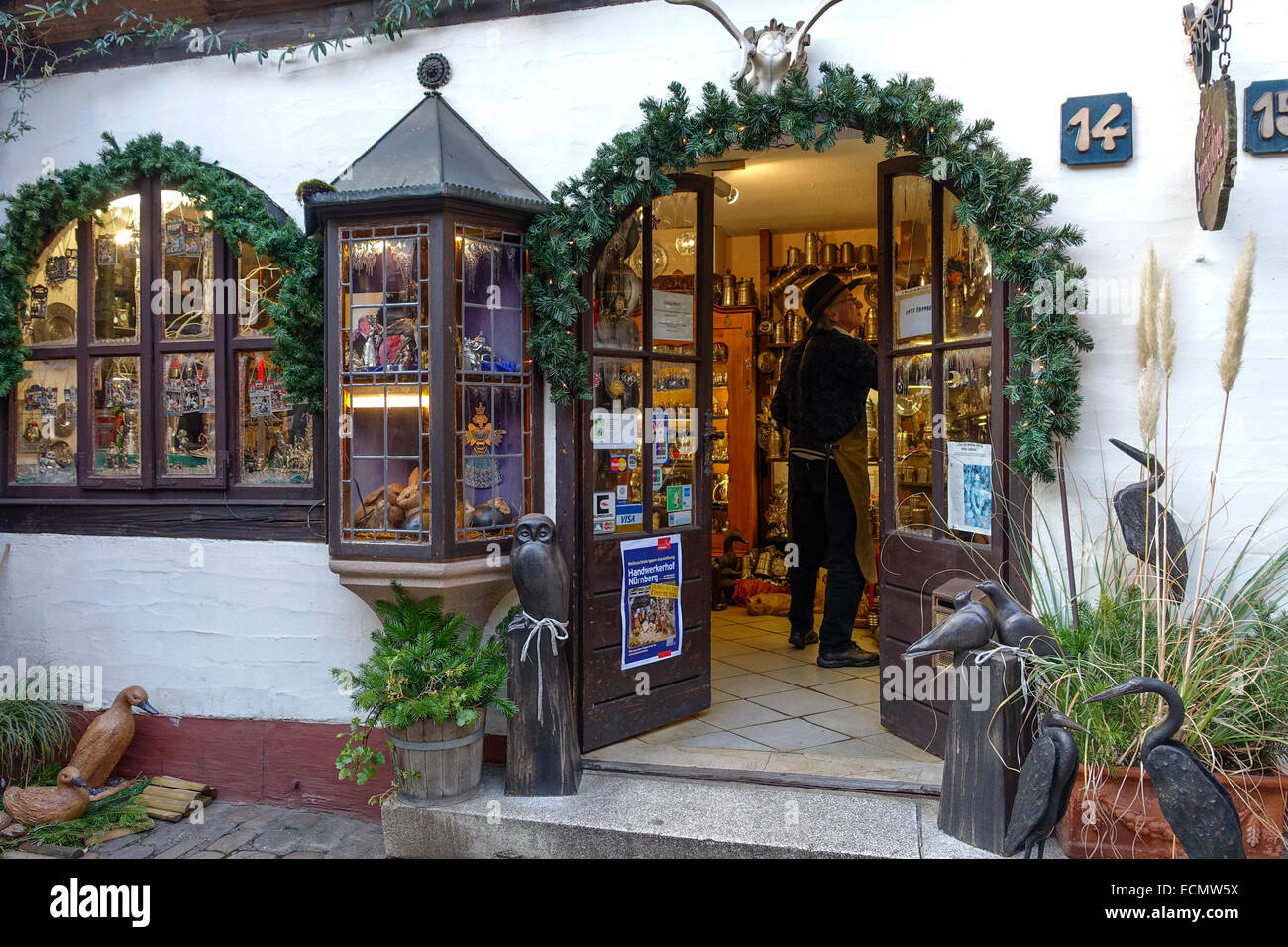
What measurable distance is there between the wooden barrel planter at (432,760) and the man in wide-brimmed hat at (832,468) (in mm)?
Answer: 2664

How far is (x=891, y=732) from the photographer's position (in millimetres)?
4809

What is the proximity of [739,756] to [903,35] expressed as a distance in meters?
3.12

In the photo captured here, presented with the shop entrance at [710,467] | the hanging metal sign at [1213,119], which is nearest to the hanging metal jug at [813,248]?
the shop entrance at [710,467]

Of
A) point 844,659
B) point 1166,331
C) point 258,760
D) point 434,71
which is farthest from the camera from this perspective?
point 844,659

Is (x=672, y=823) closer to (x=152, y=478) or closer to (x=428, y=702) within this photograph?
(x=428, y=702)

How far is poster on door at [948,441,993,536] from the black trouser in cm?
166

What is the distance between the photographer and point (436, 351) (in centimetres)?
421

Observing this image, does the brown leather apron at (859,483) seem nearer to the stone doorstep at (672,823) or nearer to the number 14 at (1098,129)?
the stone doorstep at (672,823)

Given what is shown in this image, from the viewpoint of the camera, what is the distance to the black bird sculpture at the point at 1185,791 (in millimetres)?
2926

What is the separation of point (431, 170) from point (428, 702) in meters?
2.13

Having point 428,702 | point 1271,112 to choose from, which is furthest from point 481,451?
point 1271,112

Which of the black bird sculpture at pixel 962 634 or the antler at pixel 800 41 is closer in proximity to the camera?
the black bird sculpture at pixel 962 634

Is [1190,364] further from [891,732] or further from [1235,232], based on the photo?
[891,732]
